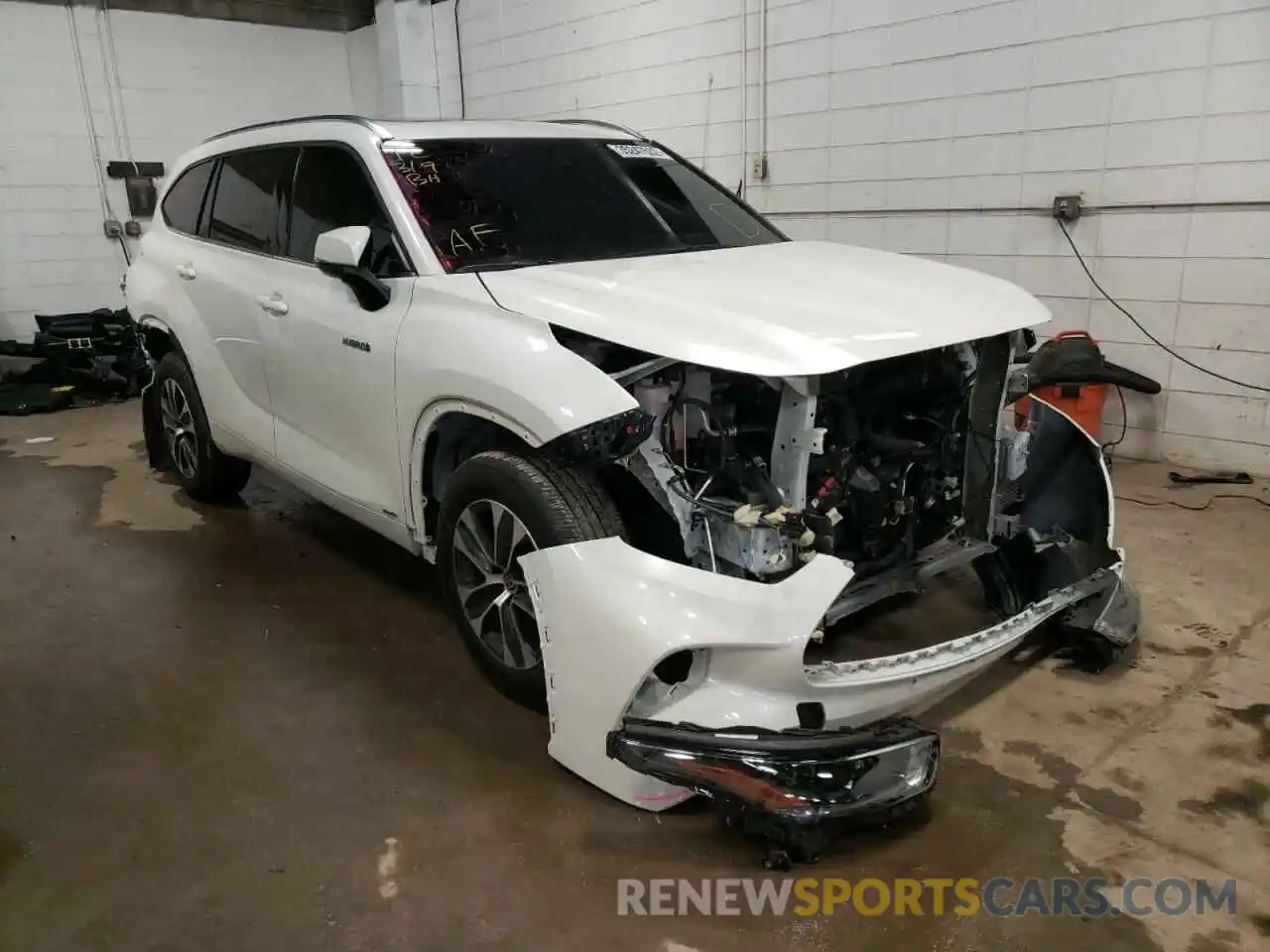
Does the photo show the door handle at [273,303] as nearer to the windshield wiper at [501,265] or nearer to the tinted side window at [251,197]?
the tinted side window at [251,197]

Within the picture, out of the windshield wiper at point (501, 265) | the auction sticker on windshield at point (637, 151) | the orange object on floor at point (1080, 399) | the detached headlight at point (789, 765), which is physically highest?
the auction sticker on windshield at point (637, 151)

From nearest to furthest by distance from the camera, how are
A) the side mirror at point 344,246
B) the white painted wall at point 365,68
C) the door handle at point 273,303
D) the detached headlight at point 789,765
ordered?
the detached headlight at point 789,765 < the side mirror at point 344,246 < the door handle at point 273,303 < the white painted wall at point 365,68

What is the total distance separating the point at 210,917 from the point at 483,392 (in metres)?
1.40

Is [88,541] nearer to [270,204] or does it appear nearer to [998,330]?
[270,204]

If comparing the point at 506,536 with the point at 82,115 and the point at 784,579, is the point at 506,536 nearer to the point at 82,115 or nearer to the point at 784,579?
the point at 784,579

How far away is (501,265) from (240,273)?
1498 millimetres

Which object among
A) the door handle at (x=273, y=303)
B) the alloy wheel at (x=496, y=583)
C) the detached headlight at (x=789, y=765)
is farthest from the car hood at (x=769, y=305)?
the door handle at (x=273, y=303)

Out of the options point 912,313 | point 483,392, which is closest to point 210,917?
point 483,392

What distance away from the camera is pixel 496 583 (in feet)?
9.20

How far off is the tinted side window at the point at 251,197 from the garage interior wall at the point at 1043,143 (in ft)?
12.8

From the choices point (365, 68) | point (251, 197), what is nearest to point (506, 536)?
point (251, 197)

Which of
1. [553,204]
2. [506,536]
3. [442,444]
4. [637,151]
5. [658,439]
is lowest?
[506,536]

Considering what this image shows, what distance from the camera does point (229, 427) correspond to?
4227 millimetres

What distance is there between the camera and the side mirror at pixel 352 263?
9.35 feet
